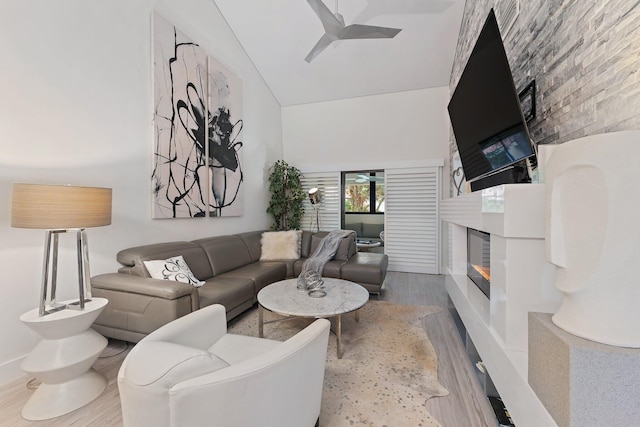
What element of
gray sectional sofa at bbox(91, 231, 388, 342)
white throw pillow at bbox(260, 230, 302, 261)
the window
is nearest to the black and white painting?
gray sectional sofa at bbox(91, 231, 388, 342)

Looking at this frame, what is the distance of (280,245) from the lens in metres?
4.03

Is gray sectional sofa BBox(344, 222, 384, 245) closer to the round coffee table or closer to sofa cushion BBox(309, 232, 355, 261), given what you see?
sofa cushion BBox(309, 232, 355, 261)

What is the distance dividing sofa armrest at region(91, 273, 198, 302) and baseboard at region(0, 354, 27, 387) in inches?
24.0

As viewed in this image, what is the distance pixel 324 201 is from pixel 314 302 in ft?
10.9

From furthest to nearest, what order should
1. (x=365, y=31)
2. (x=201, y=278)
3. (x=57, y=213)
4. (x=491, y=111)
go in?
(x=365, y=31) < (x=201, y=278) < (x=491, y=111) < (x=57, y=213)

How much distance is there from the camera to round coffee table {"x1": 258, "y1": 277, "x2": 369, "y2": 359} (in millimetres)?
1968

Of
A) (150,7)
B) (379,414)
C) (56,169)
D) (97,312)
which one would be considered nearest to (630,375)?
(379,414)

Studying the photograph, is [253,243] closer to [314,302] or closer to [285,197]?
[285,197]

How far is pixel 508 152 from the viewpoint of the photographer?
1596 mm

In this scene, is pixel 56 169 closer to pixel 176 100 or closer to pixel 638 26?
pixel 176 100

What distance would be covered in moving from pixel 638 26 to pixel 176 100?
139 inches

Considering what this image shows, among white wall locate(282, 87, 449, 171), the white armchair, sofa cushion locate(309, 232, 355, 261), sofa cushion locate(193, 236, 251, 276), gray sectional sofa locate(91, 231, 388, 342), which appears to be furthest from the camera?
white wall locate(282, 87, 449, 171)

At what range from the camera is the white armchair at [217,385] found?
790 millimetres

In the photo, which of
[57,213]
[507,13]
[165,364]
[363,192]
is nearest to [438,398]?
[165,364]
